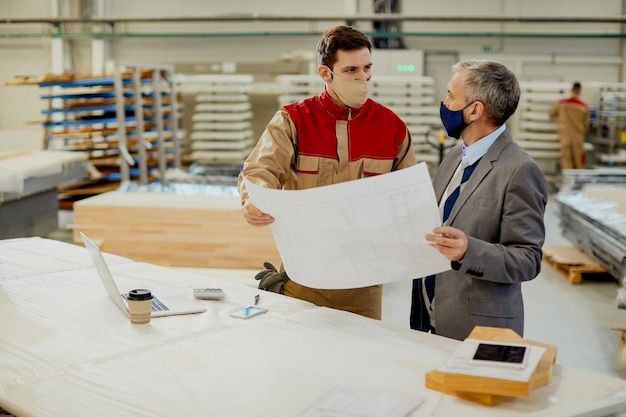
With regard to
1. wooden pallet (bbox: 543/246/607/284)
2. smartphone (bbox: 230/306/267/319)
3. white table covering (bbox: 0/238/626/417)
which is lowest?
wooden pallet (bbox: 543/246/607/284)

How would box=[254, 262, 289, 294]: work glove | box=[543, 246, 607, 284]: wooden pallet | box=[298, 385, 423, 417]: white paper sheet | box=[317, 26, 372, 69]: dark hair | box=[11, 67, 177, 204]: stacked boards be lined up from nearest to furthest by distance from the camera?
box=[298, 385, 423, 417]: white paper sheet, box=[317, 26, 372, 69]: dark hair, box=[254, 262, 289, 294]: work glove, box=[543, 246, 607, 284]: wooden pallet, box=[11, 67, 177, 204]: stacked boards

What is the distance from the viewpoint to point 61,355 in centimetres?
244

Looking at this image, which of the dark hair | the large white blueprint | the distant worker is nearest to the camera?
the large white blueprint

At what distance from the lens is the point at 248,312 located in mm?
2850

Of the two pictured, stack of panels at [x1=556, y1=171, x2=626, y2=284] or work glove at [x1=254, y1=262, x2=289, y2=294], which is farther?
stack of panels at [x1=556, y1=171, x2=626, y2=284]

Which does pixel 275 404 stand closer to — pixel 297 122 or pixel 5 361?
pixel 5 361

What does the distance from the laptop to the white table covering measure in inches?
1.4

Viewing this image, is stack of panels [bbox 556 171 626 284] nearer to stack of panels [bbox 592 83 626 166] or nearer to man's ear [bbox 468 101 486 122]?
man's ear [bbox 468 101 486 122]

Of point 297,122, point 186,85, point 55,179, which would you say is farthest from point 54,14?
point 297,122

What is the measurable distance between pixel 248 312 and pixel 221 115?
10.6 meters

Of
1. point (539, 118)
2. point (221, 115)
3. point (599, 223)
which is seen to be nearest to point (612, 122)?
point (539, 118)

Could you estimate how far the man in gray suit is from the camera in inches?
104

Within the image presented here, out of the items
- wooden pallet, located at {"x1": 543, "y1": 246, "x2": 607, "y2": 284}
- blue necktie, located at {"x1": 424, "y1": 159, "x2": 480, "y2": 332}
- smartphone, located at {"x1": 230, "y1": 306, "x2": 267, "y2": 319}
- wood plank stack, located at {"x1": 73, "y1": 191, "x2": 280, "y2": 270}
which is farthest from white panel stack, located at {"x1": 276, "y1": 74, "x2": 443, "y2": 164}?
smartphone, located at {"x1": 230, "y1": 306, "x2": 267, "y2": 319}

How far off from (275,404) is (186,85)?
11770mm
